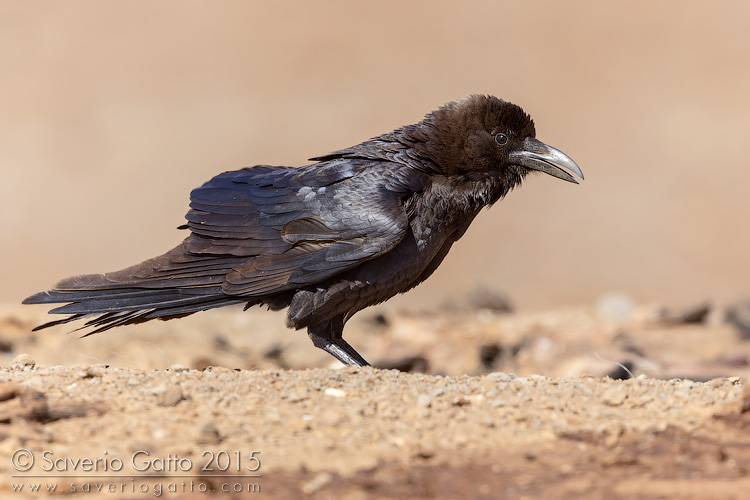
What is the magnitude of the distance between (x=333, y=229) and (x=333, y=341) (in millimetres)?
901

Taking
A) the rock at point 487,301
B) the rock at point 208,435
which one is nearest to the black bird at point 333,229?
the rock at point 208,435

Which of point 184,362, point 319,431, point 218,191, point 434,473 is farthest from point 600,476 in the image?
point 184,362

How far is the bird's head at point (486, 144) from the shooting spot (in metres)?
6.71

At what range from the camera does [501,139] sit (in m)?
6.90

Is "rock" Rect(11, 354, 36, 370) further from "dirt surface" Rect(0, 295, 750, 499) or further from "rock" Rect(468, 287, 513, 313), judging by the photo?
"rock" Rect(468, 287, 513, 313)

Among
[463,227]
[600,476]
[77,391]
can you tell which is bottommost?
[600,476]

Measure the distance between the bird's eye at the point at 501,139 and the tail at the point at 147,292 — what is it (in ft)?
7.11

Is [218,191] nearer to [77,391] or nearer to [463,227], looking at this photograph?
[463,227]

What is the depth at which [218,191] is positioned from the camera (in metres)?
6.80

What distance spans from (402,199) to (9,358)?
5312mm

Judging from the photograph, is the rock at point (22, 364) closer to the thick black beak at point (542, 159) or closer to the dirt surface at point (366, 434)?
the dirt surface at point (366, 434)

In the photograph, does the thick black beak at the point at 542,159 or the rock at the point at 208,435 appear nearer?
the rock at the point at 208,435

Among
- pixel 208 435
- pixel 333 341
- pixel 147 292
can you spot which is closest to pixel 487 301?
pixel 333 341

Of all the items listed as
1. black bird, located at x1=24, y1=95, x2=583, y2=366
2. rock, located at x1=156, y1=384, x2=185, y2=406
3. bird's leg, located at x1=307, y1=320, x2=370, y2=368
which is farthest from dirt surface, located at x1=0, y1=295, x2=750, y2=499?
bird's leg, located at x1=307, y1=320, x2=370, y2=368
